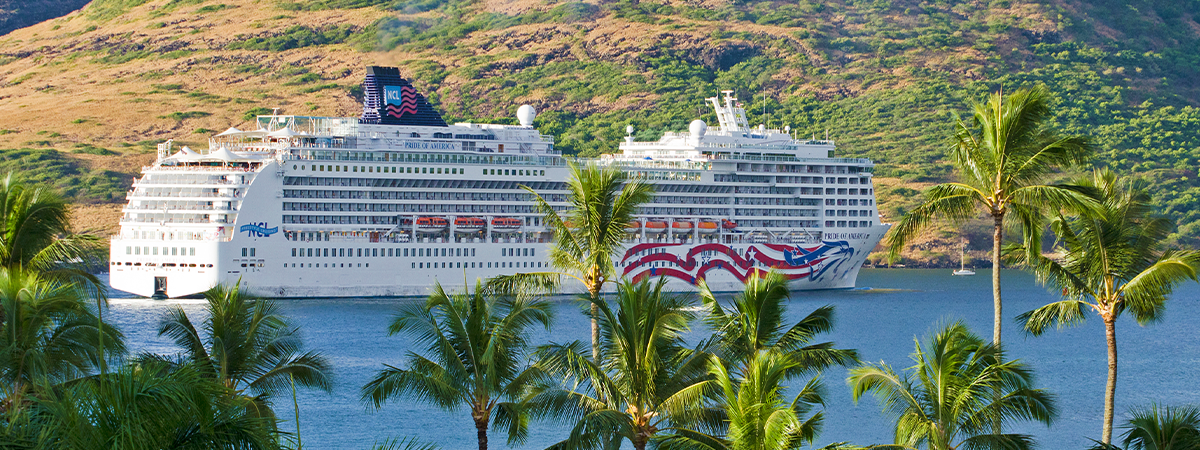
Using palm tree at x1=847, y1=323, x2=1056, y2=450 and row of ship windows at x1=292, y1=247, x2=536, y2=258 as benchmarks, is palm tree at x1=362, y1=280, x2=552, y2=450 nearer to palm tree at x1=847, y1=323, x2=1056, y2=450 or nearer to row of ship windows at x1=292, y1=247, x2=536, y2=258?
palm tree at x1=847, y1=323, x2=1056, y2=450

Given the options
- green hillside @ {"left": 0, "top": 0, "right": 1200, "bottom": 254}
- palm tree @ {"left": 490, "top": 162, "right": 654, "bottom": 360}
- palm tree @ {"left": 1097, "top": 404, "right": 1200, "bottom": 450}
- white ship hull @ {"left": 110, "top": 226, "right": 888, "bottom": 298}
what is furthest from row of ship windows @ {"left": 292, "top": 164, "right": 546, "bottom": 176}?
green hillside @ {"left": 0, "top": 0, "right": 1200, "bottom": 254}

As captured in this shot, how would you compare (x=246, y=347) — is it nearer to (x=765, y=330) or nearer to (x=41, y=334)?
(x=41, y=334)

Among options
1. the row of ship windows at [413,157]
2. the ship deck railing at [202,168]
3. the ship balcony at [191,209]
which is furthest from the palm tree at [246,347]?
the row of ship windows at [413,157]

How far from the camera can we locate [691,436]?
15.3 m

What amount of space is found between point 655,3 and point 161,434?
557 ft

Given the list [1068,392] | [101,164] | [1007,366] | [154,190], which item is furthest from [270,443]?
[101,164]

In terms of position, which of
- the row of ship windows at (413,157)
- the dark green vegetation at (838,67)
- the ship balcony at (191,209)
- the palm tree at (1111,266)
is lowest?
the palm tree at (1111,266)

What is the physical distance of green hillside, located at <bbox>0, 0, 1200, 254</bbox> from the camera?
138 metres

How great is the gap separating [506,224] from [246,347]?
48.8m

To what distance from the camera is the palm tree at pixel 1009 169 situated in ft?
58.9

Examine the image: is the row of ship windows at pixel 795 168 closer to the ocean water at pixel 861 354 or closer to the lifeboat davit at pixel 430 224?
the ocean water at pixel 861 354

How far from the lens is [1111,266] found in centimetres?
1820

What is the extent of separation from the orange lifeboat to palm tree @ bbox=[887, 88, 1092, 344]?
4921 centimetres

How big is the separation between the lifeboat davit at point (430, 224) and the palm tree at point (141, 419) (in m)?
52.3
